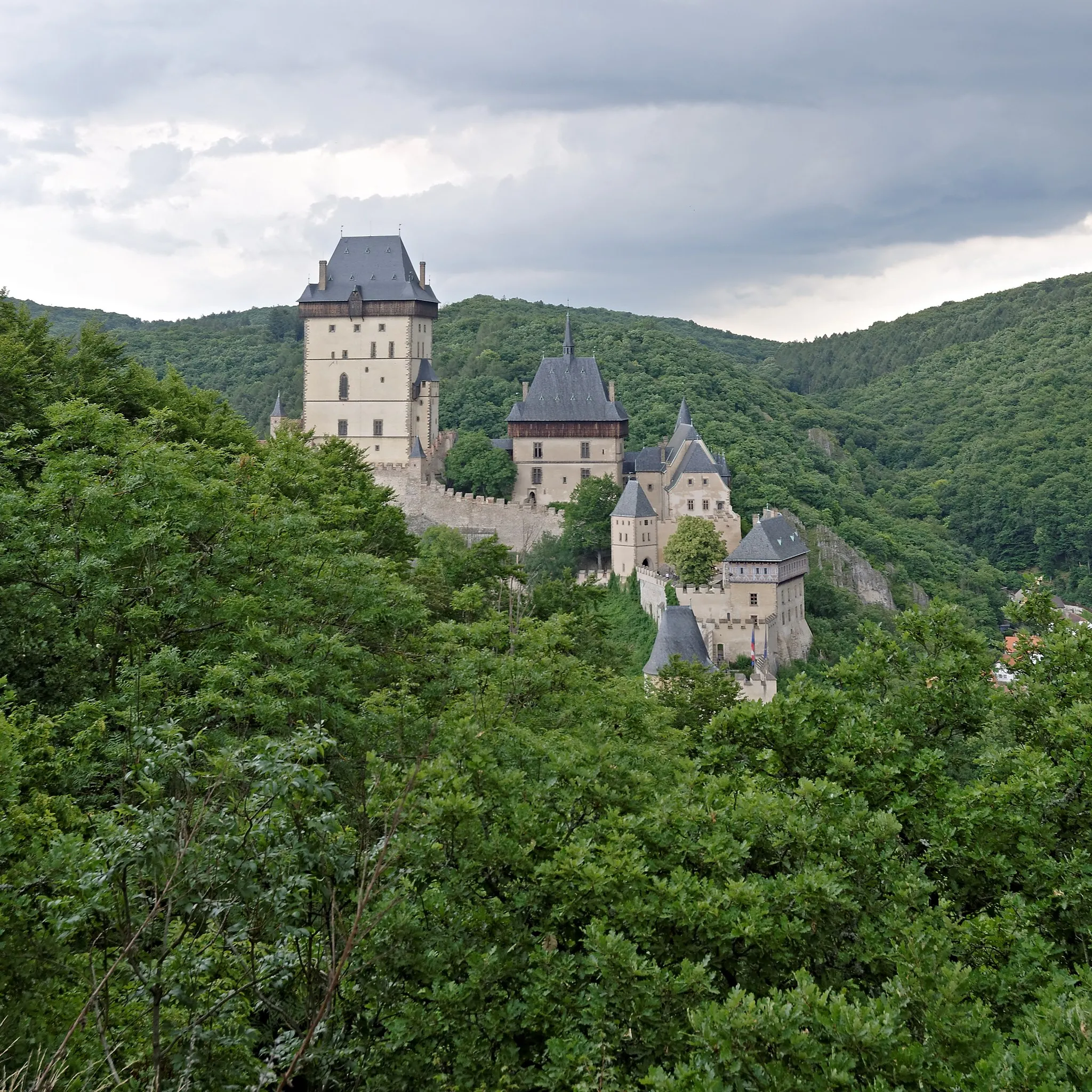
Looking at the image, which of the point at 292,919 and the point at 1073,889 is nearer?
the point at 292,919

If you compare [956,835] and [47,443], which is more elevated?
[47,443]

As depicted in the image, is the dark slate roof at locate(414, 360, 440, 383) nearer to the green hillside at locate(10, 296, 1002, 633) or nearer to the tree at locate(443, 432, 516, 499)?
the tree at locate(443, 432, 516, 499)

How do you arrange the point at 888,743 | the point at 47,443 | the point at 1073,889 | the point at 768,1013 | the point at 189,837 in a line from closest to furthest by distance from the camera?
the point at 189,837, the point at 768,1013, the point at 1073,889, the point at 888,743, the point at 47,443

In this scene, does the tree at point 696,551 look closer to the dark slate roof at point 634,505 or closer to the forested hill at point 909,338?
the dark slate roof at point 634,505

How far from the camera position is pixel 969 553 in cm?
9306

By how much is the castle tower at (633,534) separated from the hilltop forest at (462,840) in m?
35.1

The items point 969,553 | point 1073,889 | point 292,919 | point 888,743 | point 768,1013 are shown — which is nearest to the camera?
point 292,919

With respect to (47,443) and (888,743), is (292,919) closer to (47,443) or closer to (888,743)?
(888,743)

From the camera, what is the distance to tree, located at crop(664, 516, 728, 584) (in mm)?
50844

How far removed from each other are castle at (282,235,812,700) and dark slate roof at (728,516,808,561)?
62 mm

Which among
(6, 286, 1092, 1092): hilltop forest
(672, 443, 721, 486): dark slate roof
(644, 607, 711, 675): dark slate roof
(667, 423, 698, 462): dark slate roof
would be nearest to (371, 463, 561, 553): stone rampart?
(667, 423, 698, 462): dark slate roof

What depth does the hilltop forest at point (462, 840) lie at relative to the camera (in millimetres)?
7691

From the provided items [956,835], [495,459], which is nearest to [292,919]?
[956,835]

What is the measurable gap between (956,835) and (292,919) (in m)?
6.49
